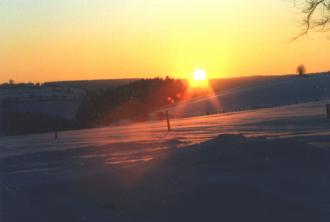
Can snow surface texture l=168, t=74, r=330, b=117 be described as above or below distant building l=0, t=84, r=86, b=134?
below

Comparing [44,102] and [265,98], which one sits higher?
[44,102]

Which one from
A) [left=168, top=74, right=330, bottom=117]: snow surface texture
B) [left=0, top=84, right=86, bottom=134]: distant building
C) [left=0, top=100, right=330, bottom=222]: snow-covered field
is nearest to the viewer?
[left=0, top=100, right=330, bottom=222]: snow-covered field

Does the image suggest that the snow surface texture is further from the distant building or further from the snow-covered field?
the snow-covered field

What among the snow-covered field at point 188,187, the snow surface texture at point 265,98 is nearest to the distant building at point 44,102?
the snow surface texture at point 265,98

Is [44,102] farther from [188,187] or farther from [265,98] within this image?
[188,187]

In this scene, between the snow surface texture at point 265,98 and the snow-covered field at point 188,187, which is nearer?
the snow-covered field at point 188,187

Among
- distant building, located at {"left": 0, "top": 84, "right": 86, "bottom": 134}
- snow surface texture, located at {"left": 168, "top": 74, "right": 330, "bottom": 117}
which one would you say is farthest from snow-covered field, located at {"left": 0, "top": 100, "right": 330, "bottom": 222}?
distant building, located at {"left": 0, "top": 84, "right": 86, "bottom": 134}

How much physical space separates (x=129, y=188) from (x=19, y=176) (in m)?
3.99

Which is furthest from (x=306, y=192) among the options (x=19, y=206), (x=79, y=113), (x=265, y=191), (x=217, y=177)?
(x=79, y=113)

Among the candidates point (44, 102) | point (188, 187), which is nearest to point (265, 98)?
point (44, 102)

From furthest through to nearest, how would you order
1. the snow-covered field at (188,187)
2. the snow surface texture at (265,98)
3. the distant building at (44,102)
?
the distant building at (44,102) → the snow surface texture at (265,98) → the snow-covered field at (188,187)

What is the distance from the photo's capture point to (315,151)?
14445 millimetres

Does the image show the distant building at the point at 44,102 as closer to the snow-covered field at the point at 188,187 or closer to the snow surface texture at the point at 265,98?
the snow surface texture at the point at 265,98

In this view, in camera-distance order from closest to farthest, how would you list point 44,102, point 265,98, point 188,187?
1. point 188,187
2. point 44,102
3. point 265,98
